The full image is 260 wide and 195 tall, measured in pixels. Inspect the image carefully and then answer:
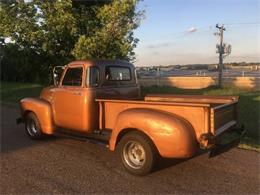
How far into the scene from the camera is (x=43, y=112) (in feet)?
25.9

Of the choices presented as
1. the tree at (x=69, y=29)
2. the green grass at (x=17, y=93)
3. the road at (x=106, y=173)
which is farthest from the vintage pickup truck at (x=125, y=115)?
the green grass at (x=17, y=93)

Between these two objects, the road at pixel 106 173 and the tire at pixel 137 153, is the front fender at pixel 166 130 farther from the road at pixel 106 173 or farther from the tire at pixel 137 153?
the road at pixel 106 173

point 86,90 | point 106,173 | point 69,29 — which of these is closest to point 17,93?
point 69,29

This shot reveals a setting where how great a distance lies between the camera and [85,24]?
16.5m

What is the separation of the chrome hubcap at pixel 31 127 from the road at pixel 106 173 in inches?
29.4

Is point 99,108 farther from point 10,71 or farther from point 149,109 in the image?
point 10,71

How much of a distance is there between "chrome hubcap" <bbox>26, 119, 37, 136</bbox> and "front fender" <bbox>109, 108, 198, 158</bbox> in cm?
334

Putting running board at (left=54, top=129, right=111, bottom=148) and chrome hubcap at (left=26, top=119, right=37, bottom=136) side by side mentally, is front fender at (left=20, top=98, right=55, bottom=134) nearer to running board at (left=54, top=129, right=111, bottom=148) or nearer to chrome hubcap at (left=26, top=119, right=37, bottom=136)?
chrome hubcap at (left=26, top=119, right=37, bottom=136)

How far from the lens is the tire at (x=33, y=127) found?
816 cm

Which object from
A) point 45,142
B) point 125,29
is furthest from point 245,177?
point 125,29

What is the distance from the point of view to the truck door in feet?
22.9

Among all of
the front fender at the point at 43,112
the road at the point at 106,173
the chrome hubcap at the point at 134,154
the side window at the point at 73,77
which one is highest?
the side window at the point at 73,77

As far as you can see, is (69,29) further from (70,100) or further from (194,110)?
(194,110)

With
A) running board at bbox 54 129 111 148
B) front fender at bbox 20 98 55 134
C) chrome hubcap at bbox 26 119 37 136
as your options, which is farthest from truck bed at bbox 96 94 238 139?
chrome hubcap at bbox 26 119 37 136
